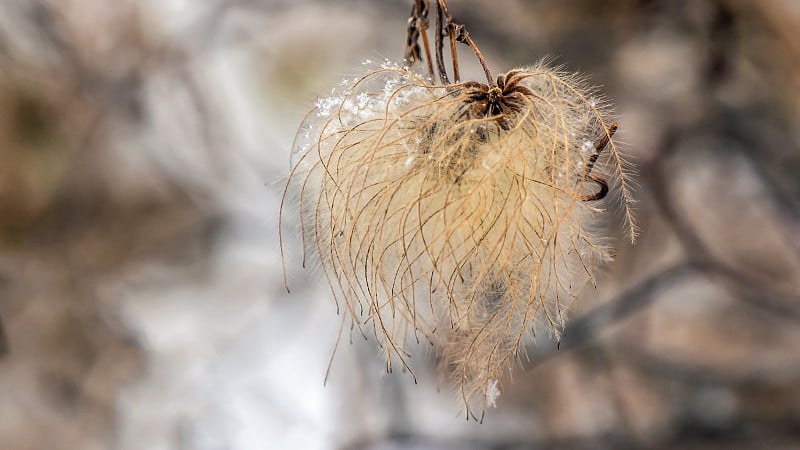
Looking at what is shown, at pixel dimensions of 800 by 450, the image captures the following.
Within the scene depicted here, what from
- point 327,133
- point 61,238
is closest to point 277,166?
point 61,238

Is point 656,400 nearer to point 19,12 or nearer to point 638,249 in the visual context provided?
point 638,249

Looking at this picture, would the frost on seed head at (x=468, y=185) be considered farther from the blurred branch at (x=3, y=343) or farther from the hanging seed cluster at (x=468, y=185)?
the blurred branch at (x=3, y=343)

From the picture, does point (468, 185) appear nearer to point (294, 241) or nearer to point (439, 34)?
point (439, 34)

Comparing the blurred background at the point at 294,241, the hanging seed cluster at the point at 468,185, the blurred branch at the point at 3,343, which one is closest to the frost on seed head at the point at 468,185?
the hanging seed cluster at the point at 468,185

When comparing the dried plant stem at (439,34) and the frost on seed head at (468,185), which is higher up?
the dried plant stem at (439,34)

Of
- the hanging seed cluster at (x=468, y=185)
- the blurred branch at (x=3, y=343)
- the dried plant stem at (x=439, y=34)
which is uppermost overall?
the blurred branch at (x=3, y=343)

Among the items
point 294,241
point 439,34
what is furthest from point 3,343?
point 439,34
